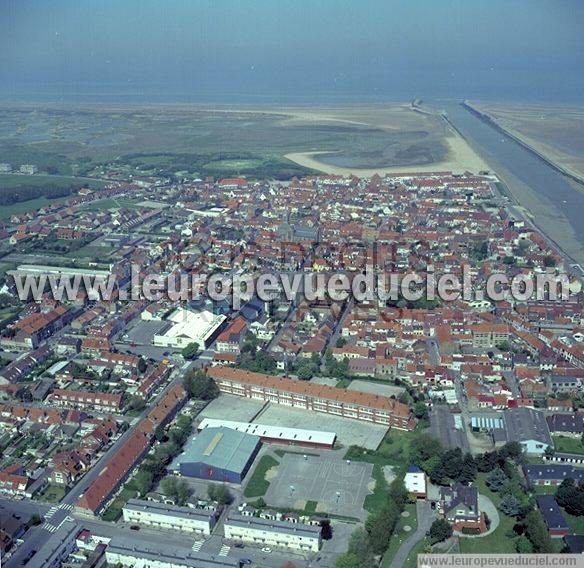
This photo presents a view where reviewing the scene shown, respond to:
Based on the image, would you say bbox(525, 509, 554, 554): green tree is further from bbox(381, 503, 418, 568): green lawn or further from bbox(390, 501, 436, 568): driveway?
bbox(381, 503, 418, 568): green lawn

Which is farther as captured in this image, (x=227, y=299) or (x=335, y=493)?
(x=227, y=299)

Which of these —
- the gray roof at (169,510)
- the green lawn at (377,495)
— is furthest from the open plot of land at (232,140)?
the gray roof at (169,510)

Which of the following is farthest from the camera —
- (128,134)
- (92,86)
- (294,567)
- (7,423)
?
(92,86)

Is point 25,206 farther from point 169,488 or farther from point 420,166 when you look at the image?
point 169,488

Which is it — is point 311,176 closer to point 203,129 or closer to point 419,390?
point 203,129

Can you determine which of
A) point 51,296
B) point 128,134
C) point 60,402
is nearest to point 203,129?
point 128,134

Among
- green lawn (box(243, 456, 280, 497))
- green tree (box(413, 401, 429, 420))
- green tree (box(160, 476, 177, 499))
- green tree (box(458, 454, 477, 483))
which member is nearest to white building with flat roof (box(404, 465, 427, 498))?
green tree (box(458, 454, 477, 483))
